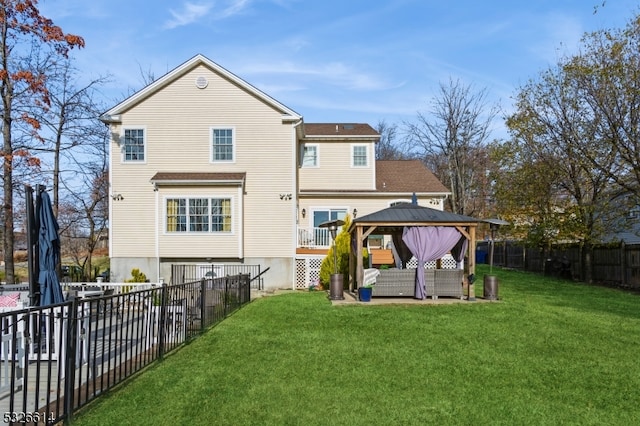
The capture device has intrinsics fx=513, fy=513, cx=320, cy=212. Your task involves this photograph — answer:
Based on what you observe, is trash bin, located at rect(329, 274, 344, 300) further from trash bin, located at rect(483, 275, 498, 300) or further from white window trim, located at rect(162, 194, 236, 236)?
white window trim, located at rect(162, 194, 236, 236)

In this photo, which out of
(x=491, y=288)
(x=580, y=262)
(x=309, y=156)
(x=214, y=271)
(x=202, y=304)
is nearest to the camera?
(x=202, y=304)

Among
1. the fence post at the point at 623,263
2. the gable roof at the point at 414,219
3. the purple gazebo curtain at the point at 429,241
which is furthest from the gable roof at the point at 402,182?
the purple gazebo curtain at the point at 429,241

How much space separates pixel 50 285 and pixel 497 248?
30879mm

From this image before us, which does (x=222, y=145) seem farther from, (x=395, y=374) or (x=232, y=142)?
(x=395, y=374)

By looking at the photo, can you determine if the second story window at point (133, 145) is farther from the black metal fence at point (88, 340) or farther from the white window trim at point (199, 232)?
the black metal fence at point (88, 340)

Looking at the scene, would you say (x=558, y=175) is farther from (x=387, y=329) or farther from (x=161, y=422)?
(x=161, y=422)

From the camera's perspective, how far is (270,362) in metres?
6.82

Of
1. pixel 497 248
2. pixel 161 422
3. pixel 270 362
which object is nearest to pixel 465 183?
pixel 497 248

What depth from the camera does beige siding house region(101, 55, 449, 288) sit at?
61.0 feet

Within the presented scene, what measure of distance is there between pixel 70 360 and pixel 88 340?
0.48 meters

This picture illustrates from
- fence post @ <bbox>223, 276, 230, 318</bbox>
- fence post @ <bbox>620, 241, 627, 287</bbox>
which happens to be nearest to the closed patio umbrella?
fence post @ <bbox>223, 276, 230, 318</bbox>

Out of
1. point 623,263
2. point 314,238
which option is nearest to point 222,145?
point 314,238

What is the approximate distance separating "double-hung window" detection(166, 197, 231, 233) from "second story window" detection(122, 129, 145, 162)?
224cm

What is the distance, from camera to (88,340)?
16.7 feet
